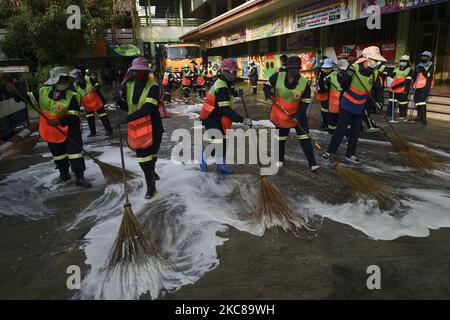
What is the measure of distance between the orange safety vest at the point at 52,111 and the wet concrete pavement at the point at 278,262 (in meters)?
0.98

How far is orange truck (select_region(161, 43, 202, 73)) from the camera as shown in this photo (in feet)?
70.9

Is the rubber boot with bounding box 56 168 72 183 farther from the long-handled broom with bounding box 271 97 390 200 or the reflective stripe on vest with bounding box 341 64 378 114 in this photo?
the reflective stripe on vest with bounding box 341 64 378 114

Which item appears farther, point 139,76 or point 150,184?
point 150,184

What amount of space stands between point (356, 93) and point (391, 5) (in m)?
5.56

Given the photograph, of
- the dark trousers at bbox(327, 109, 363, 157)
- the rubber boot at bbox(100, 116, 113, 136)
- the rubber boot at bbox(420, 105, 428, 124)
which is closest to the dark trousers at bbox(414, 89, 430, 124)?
the rubber boot at bbox(420, 105, 428, 124)

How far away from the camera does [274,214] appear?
11.9 feet

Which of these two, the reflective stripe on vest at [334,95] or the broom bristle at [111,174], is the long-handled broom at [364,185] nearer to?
the reflective stripe on vest at [334,95]

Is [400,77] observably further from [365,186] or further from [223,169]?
[223,169]

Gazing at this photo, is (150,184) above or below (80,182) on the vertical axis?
above

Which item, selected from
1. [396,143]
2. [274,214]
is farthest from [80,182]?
[396,143]

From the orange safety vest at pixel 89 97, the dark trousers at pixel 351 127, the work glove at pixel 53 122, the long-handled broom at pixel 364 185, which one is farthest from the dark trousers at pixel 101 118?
the long-handled broom at pixel 364 185

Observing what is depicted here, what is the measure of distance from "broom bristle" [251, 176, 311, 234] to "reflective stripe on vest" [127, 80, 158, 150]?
55.3 inches

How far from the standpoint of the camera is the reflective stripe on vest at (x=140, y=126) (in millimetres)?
3941
